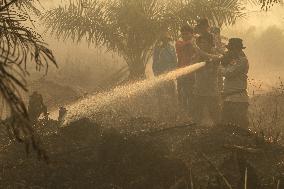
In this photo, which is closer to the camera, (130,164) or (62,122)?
(130,164)

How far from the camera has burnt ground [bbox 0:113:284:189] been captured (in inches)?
209

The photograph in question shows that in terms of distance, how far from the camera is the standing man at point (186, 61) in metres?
8.22

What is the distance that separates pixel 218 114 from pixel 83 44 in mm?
11500

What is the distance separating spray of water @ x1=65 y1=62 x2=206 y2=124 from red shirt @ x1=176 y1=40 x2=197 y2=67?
0.62ft

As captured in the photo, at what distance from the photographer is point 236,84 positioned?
6.91 metres

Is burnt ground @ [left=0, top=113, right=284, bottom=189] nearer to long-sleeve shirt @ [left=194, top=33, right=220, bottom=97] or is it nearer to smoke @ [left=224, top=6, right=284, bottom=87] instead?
long-sleeve shirt @ [left=194, top=33, right=220, bottom=97]

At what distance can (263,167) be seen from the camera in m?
5.61

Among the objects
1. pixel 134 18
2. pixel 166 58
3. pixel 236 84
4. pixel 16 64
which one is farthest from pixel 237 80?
pixel 16 64

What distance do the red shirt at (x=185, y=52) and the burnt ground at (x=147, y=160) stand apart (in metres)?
1.97

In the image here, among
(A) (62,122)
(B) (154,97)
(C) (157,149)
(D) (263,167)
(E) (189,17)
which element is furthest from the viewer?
(B) (154,97)

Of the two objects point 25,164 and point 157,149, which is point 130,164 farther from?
point 25,164

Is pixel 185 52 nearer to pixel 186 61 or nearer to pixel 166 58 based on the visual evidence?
pixel 186 61

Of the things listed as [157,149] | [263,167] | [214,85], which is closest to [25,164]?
[157,149]

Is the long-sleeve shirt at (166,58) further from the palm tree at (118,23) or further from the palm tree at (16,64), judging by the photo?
the palm tree at (16,64)
